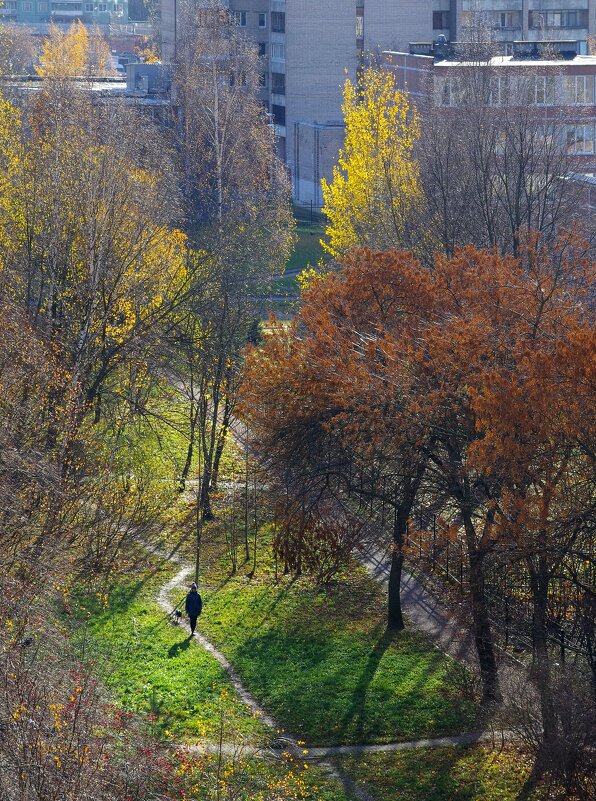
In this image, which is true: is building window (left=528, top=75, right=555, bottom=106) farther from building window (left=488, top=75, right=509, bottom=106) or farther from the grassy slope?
the grassy slope

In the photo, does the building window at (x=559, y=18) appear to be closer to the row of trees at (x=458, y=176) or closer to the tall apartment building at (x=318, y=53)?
the tall apartment building at (x=318, y=53)

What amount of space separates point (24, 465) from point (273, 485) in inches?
165

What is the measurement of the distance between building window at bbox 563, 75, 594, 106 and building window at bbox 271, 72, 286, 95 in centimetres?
2284

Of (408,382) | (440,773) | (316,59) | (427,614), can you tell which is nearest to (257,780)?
(440,773)

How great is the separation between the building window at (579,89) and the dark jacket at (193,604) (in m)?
30.9

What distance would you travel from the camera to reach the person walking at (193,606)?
63.7 feet

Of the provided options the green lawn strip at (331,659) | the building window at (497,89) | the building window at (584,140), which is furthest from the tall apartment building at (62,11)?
the green lawn strip at (331,659)

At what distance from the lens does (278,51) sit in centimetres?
6450

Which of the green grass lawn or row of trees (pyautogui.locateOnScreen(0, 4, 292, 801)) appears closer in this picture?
row of trees (pyautogui.locateOnScreen(0, 4, 292, 801))

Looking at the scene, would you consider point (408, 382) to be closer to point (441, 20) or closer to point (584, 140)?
point (584, 140)

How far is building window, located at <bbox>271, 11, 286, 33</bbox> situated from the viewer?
63.6 meters

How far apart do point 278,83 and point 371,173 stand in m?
30.2

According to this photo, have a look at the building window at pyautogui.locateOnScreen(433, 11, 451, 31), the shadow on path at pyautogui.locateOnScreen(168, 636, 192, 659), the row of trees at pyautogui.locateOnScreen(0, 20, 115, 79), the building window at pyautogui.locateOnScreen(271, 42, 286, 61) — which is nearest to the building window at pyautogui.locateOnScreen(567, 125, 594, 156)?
the building window at pyautogui.locateOnScreen(271, 42, 286, 61)

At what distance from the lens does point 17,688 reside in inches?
449
